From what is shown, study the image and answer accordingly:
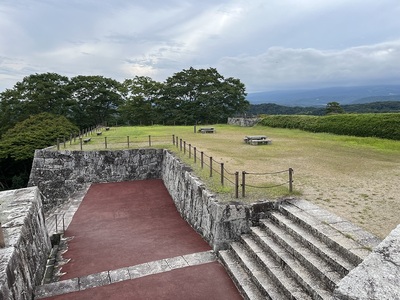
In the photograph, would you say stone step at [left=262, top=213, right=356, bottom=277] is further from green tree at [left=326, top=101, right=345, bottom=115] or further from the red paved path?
green tree at [left=326, top=101, right=345, bottom=115]

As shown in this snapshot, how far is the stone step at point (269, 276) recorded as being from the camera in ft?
14.1

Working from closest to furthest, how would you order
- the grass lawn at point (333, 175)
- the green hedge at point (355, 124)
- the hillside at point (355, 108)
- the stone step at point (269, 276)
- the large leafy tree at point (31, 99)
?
1. the stone step at point (269, 276)
2. the grass lawn at point (333, 175)
3. the green hedge at point (355, 124)
4. the large leafy tree at point (31, 99)
5. the hillside at point (355, 108)

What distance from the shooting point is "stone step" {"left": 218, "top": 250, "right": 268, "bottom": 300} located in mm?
4738

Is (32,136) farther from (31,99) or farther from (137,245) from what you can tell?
(137,245)

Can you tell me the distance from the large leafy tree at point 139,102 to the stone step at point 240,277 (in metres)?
34.2

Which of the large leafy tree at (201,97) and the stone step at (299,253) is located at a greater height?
the large leafy tree at (201,97)

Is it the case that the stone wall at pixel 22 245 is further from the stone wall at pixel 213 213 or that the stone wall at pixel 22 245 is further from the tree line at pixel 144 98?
the tree line at pixel 144 98

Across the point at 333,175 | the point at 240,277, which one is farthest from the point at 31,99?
the point at 240,277

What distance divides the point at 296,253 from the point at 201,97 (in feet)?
109

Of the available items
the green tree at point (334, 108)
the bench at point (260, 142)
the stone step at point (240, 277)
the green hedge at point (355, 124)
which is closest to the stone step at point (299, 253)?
the stone step at point (240, 277)

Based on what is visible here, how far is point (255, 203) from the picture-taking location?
20.8ft

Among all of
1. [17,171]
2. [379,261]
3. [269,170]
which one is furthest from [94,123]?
[379,261]

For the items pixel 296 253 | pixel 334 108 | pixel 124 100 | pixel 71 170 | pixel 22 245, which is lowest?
pixel 71 170

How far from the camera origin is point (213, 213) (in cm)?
659
